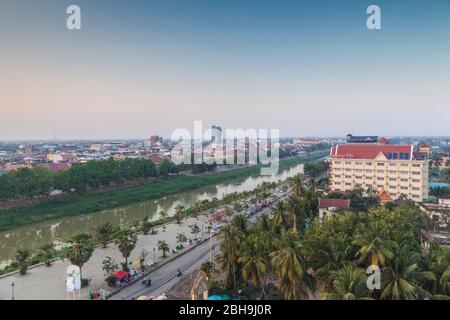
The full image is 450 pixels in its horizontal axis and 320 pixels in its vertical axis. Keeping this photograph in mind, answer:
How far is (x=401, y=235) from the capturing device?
20.7ft

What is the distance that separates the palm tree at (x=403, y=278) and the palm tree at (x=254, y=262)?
189 centimetres

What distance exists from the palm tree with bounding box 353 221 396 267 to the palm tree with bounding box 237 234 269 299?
162cm

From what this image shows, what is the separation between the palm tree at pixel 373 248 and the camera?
5.14 metres

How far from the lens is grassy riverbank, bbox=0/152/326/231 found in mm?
13945

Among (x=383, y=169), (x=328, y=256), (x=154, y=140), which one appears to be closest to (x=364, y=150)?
(x=383, y=169)

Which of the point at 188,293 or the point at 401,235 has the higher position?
the point at 401,235

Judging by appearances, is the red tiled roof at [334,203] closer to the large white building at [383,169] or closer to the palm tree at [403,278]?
the large white building at [383,169]

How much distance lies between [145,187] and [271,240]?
1613 centimetres

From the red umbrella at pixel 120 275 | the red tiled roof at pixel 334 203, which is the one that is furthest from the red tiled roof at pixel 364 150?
the red umbrella at pixel 120 275

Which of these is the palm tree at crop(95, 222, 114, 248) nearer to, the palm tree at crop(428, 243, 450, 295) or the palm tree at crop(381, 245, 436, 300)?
the palm tree at crop(381, 245, 436, 300)

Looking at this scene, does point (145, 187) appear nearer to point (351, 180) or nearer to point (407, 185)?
point (351, 180)

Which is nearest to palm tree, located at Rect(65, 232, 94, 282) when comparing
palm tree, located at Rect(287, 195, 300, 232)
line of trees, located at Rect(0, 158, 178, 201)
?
palm tree, located at Rect(287, 195, 300, 232)

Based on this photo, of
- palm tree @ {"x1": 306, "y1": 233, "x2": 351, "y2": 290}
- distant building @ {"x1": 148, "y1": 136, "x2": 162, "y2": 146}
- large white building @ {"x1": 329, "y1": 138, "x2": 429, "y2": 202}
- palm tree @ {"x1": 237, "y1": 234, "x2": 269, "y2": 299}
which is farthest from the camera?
distant building @ {"x1": 148, "y1": 136, "x2": 162, "y2": 146}

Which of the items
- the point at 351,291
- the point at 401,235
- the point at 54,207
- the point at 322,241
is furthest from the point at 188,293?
the point at 54,207
